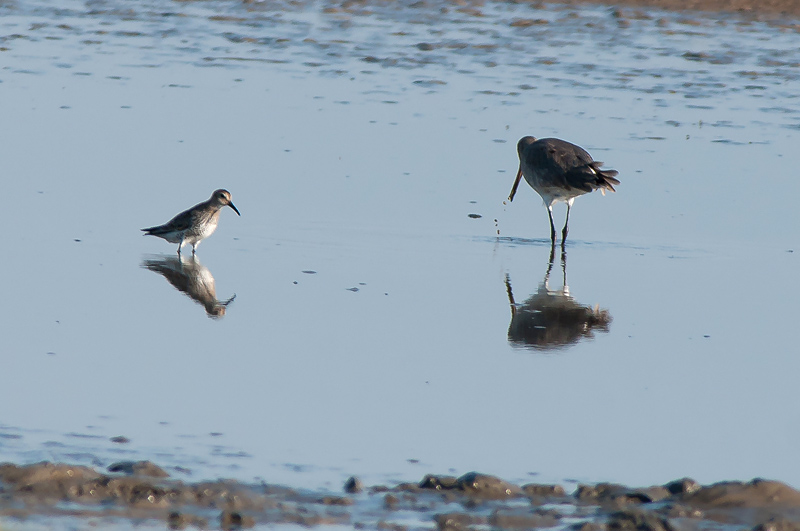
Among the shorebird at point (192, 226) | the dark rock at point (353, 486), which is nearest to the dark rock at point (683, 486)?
the dark rock at point (353, 486)

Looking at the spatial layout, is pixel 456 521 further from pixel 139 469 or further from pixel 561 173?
pixel 561 173

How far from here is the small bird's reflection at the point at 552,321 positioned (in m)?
7.64

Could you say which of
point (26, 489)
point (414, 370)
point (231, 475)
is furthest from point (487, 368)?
point (26, 489)

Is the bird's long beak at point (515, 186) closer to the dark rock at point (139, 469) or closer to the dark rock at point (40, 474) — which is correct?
the dark rock at point (139, 469)

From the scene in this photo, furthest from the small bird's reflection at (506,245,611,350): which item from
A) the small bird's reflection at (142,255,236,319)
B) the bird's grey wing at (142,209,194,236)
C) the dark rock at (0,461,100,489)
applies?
the dark rock at (0,461,100,489)

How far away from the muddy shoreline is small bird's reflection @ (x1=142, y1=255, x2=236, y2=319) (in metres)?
2.75

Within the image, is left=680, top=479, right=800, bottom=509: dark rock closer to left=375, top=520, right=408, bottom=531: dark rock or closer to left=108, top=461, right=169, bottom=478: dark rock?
left=375, top=520, right=408, bottom=531: dark rock

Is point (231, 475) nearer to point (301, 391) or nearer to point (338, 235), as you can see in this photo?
point (301, 391)

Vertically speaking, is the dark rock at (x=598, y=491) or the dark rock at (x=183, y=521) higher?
the dark rock at (x=183, y=521)

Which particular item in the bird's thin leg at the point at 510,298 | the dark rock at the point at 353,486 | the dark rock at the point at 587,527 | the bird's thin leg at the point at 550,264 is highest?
the dark rock at the point at 587,527

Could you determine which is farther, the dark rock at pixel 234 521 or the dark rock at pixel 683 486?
the dark rock at pixel 683 486

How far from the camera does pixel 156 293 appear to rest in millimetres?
8266

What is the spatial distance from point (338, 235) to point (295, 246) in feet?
1.56

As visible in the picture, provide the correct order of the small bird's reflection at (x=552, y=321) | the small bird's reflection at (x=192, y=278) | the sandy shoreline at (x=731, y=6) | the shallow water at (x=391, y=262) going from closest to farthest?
1. the shallow water at (x=391, y=262)
2. the small bird's reflection at (x=552, y=321)
3. the small bird's reflection at (x=192, y=278)
4. the sandy shoreline at (x=731, y=6)
